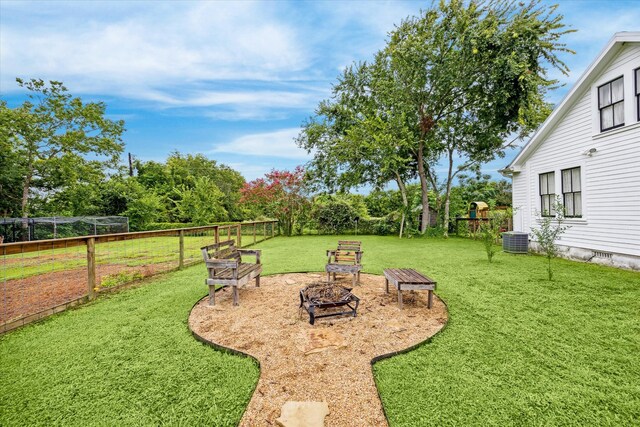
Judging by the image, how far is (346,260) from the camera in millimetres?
6449

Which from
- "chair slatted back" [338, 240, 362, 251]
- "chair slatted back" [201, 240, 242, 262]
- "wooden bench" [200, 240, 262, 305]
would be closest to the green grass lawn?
"wooden bench" [200, 240, 262, 305]

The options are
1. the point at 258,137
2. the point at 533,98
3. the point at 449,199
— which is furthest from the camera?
the point at 258,137

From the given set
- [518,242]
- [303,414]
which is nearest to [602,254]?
[518,242]

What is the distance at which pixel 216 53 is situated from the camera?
1262 cm

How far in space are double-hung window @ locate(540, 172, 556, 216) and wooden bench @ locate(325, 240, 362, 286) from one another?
26.3 ft

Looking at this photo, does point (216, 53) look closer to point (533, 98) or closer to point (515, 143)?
point (533, 98)

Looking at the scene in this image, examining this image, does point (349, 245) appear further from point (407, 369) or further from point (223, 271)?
point (407, 369)

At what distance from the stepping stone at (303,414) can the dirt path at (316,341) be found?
2.0 inches

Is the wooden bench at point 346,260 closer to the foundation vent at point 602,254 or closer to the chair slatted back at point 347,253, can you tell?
the chair slatted back at point 347,253

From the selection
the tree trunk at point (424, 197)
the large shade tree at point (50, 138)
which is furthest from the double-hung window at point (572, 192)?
the large shade tree at point (50, 138)

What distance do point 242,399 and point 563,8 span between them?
18530 millimetres

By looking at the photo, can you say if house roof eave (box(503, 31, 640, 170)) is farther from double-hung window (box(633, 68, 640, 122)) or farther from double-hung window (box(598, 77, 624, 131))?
double-hung window (box(633, 68, 640, 122))

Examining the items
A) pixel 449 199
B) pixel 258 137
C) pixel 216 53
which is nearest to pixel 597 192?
pixel 449 199

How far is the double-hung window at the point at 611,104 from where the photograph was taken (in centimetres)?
729
